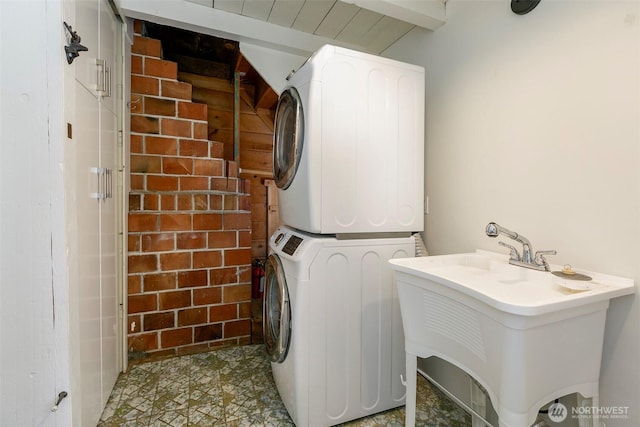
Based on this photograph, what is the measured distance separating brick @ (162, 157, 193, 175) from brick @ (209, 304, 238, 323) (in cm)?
104

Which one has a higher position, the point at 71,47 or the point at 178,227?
the point at 71,47

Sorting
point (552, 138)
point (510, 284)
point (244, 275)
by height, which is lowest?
point (244, 275)

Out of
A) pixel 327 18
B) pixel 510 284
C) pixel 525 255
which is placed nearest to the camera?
pixel 510 284

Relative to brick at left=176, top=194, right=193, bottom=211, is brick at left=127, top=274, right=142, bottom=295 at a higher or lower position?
lower

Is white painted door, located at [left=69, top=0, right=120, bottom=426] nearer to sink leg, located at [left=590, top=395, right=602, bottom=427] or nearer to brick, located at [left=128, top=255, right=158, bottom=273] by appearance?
brick, located at [left=128, top=255, right=158, bottom=273]

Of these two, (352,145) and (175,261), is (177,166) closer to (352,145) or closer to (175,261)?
(175,261)

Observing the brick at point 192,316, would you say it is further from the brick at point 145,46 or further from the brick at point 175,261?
the brick at point 145,46

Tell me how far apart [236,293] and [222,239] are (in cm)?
44

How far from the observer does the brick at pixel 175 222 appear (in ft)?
6.63

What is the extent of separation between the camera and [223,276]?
219 centimetres

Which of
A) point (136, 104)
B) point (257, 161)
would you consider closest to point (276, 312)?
point (136, 104)

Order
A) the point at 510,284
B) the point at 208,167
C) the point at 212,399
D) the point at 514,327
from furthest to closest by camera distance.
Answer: the point at 208,167 → the point at 212,399 → the point at 510,284 → the point at 514,327

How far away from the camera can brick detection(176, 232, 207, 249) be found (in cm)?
206

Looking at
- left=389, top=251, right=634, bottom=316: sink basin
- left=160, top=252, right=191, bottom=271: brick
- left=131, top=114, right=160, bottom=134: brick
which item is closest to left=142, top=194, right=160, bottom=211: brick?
left=160, top=252, right=191, bottom=271: brick
